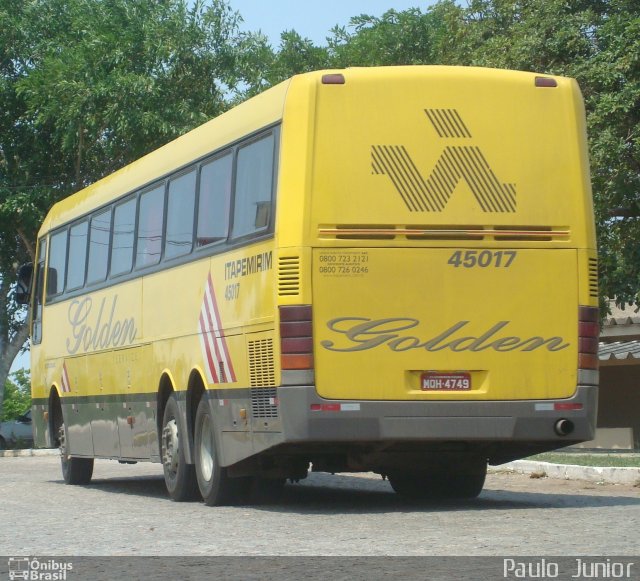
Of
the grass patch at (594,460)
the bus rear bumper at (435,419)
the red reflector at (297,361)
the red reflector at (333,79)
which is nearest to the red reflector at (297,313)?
the red reflector at (297,361)

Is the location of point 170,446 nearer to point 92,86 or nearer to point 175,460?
point 175,460

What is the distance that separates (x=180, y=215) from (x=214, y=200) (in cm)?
112

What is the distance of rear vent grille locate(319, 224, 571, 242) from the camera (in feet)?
42.3

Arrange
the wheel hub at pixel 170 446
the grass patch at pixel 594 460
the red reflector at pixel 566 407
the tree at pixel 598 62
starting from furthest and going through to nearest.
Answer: the tree at pixel 598 62 < the grass patch at pixel 594 460 < the wheel hub at pixel 170 446 < the red reflector at pixel 566 407

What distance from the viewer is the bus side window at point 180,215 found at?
15328 mm

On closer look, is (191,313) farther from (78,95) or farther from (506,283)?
(78,95)

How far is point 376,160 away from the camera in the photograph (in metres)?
13.1

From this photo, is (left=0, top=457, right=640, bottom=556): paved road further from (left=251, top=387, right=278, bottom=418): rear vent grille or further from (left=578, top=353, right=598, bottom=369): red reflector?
(left=578, top=353, right=598, bottom=369): red reflector

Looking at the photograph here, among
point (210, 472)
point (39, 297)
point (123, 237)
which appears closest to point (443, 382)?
point (210, 472)

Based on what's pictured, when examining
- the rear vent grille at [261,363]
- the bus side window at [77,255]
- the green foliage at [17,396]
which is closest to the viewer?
the rear vent grille at [261,363]

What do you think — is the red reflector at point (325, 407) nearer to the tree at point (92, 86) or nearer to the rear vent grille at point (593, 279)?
the rear vent grille at point (593, 279)

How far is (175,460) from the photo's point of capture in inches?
615

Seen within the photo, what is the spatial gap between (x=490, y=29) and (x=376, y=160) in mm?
18335

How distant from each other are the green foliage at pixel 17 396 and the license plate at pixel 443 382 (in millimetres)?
65527
